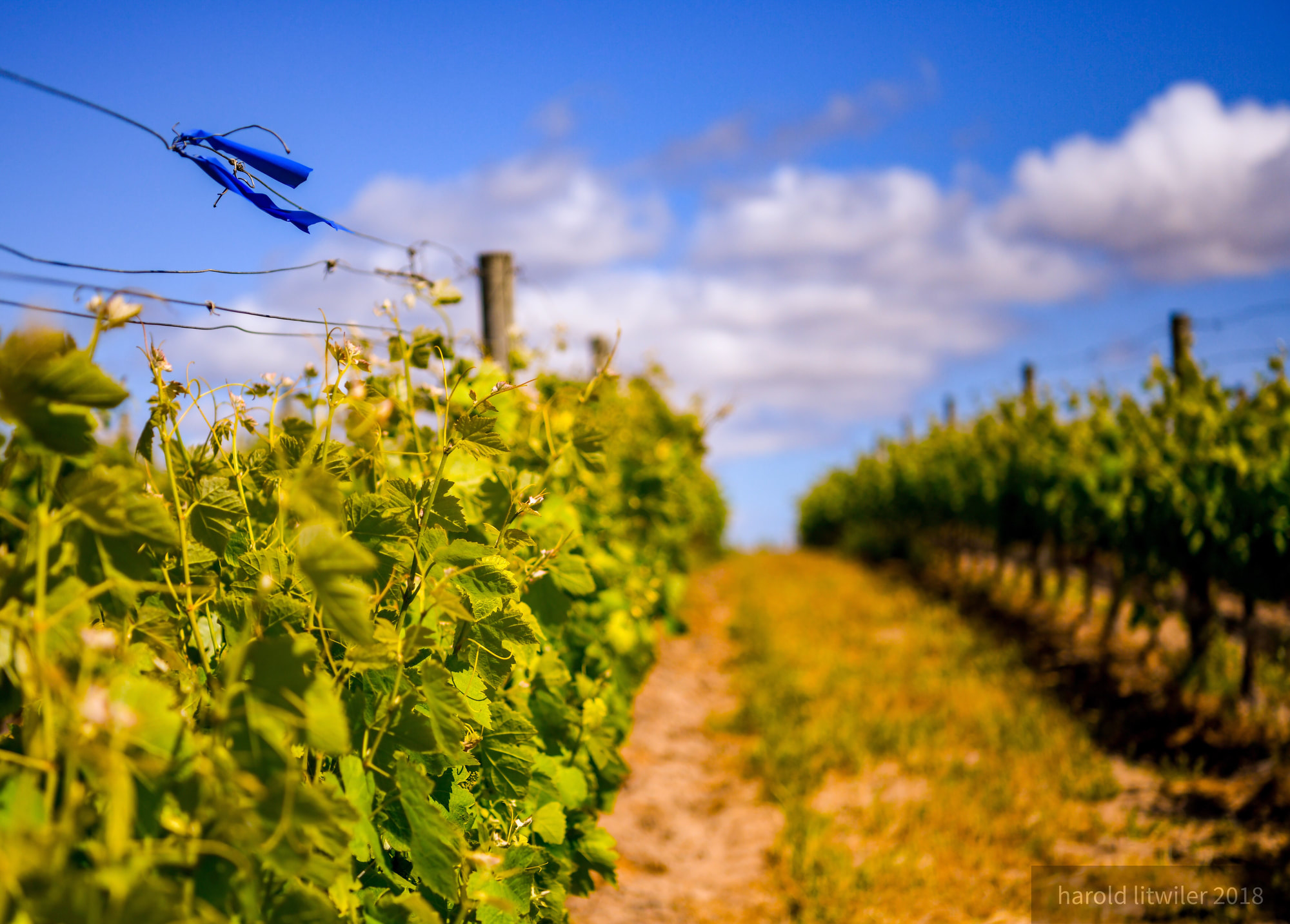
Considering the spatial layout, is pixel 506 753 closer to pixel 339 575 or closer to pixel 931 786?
pixel 339 575

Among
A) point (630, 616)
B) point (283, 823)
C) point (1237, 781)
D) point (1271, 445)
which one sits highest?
point (1271, 445)

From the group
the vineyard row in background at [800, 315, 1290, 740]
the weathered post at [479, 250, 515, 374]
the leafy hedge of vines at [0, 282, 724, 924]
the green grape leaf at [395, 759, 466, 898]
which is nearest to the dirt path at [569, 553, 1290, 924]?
the vineyard row in background at [800, 315, 1290, 740]

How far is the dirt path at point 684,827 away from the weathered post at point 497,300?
201 centimetres

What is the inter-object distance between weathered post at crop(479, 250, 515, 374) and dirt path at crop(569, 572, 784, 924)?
6.58ft

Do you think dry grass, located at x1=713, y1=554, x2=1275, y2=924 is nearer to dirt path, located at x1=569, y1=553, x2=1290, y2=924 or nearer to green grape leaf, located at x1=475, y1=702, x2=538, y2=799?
dirt path, located at x1=569, y1=553, x2=1290, y2=924

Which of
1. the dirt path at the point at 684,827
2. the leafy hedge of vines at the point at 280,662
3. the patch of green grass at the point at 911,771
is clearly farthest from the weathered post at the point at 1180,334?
the leafy hedge of vines at the point at 280,662

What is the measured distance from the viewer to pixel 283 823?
0.83m

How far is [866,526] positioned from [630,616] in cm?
1807

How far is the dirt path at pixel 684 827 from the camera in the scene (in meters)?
3.30

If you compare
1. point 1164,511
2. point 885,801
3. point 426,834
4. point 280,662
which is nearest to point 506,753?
point 426,834

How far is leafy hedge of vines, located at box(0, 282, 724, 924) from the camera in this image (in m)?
0.83

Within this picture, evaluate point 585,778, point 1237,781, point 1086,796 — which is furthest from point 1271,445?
point 585,778

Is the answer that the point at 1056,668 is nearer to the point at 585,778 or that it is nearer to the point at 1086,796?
the point at 1086,796

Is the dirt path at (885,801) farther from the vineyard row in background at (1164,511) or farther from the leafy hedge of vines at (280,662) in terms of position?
the leafy hedge of vines at (280,662)
